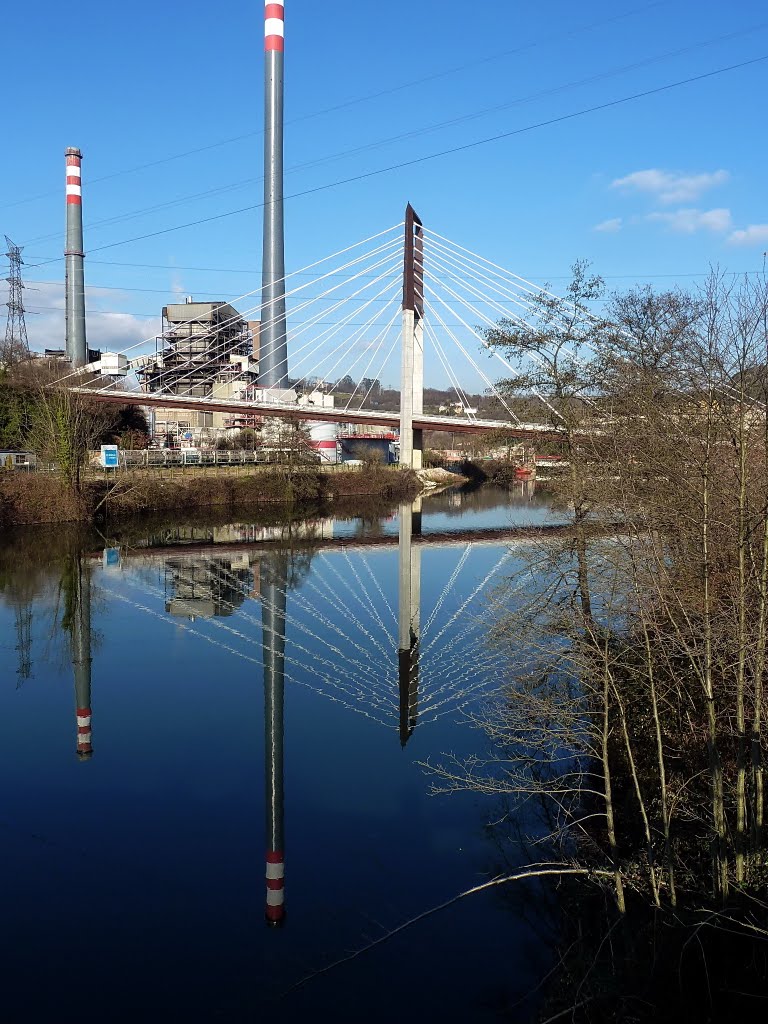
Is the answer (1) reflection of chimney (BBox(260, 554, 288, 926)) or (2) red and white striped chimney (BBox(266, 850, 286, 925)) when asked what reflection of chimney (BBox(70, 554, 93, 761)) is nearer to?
(1) reflection of chimney (BBox(260, 554, 288, 926))

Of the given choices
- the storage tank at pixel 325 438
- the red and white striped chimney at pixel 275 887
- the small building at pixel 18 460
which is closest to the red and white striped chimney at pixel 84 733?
the red and white striped chimney at pixel 275 887

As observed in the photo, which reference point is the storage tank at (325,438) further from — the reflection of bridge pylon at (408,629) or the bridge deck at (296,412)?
the reflection of bridge pylon at (408,629)

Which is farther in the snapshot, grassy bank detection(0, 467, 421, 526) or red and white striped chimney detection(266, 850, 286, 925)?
grassy bank detection(0, 467, 421, 526)

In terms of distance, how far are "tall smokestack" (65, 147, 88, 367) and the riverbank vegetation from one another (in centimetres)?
2704

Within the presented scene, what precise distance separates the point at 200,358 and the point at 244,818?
100ft

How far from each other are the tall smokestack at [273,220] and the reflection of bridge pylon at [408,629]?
12054mm

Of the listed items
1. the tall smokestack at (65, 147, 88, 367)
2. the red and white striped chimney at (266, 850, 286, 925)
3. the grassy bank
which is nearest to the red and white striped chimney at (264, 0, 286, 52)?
the tall smokestack at (65, 147, 88, 367)

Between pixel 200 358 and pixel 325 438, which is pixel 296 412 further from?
pixel 200 358

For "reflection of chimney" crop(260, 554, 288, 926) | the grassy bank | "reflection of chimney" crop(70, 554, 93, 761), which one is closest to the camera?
"reflection of chimney" crop(260, 554, 288, 926)

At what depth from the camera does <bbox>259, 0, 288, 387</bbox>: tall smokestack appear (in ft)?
91.6

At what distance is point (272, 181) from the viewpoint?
2825 centimetres

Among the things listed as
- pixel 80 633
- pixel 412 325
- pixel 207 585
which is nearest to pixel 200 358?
pixel 412 325

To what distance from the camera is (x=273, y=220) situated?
93.1 ft

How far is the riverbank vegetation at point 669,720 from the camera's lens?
126 inches
